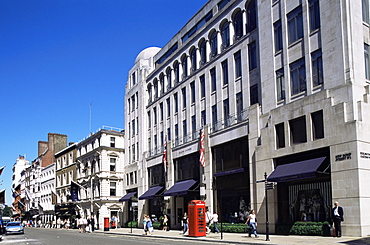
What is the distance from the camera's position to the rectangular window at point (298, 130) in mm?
27969

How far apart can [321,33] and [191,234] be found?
15.5 metres

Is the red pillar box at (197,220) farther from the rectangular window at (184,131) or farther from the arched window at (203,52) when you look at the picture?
the arched window at (203,52)

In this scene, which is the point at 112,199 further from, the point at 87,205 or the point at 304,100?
the point at 304,100

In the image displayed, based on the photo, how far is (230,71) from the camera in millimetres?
38594

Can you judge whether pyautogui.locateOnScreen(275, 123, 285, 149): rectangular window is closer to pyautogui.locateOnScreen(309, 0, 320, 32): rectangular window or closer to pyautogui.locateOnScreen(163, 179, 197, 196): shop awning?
pyautogui.locateOnScreen(309, 0, 320, 32): rectangular window

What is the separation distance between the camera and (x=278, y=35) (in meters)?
32.0

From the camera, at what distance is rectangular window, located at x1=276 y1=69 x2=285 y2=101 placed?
31058 millimetres

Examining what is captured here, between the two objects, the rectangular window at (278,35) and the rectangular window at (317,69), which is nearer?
the rectangular window at (317,69)

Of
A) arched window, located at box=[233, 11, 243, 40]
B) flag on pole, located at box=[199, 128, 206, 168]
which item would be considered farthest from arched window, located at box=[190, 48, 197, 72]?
flag on pole, located at box=[199, 128, 206, 168]

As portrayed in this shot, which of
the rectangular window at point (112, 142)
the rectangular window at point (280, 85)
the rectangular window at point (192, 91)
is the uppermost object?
the rectangular window at point (192, 91)

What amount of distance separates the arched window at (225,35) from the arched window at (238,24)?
3.42 ft

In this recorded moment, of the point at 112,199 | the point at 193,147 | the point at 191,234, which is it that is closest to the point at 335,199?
the point at 191,234

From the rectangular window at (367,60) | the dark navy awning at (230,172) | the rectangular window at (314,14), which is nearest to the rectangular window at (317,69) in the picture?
the rectangular window at (314,14)

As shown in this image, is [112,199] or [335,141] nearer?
[335,141]
